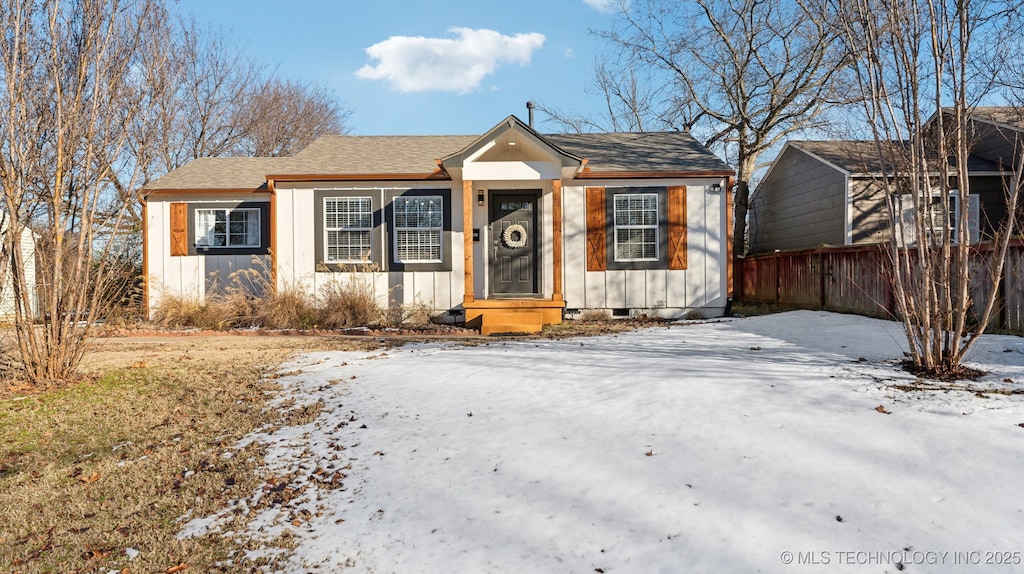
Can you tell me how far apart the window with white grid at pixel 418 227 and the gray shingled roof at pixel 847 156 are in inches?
348

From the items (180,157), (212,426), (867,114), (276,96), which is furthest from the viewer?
(276,96)

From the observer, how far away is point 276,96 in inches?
1024

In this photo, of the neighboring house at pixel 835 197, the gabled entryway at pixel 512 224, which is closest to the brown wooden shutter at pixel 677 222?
the gabled entryway at pixel 512 224

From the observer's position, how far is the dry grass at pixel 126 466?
8.52 feet

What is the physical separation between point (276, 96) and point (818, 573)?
92.6 feet

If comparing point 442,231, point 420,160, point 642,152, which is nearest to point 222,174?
point 420,160

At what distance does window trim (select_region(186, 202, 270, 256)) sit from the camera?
11711mm

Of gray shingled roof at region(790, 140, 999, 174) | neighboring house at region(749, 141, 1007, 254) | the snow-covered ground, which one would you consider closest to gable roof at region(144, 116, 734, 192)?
neighboring house at region(749, 141, 1007, 254)

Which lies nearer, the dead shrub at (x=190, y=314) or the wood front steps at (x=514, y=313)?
the wood front steps at (x=514, y=313)

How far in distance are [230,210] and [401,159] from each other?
362 centimetres

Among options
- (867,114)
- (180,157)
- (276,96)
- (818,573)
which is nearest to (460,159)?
(867,114)

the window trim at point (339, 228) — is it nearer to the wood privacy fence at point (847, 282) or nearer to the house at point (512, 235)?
the house at point (512, 235)

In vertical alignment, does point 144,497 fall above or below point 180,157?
below

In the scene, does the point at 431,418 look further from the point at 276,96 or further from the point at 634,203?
the point at 276,96
